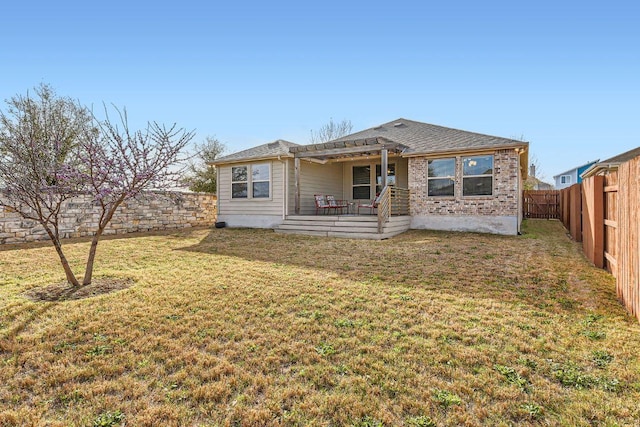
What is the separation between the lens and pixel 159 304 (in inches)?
158

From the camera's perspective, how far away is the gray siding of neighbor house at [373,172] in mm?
12830

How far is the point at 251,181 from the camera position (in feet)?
43.2

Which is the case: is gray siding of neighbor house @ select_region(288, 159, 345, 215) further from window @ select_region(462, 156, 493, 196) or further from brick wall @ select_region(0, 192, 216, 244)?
window @ select_region(462, 156, 493, 196)

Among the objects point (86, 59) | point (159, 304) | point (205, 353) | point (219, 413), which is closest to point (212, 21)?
point (86, 59)

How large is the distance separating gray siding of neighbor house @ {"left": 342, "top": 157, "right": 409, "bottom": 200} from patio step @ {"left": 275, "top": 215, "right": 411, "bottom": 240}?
207 centimetres

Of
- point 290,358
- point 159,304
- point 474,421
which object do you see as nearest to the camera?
point 474,421

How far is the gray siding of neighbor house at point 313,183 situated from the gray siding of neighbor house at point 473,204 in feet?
12.6

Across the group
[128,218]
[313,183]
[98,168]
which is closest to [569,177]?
[313,183]

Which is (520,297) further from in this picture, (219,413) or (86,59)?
(86,59)

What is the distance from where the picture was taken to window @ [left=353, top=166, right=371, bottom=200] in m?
14.0

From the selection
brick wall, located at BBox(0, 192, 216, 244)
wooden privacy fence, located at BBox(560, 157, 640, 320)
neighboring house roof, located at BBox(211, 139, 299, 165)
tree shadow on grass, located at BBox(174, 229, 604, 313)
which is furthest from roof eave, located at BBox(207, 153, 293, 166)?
wooden privacy fence, located at BBox(560, 157, 640, 320)

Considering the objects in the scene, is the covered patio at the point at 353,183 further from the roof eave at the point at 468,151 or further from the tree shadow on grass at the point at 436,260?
the tree shadow on grass at the point at 436,260

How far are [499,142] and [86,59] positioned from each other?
45.1ft

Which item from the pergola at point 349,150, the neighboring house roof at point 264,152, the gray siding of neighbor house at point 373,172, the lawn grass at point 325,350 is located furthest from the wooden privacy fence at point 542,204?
the lawn grass at point 325,350
